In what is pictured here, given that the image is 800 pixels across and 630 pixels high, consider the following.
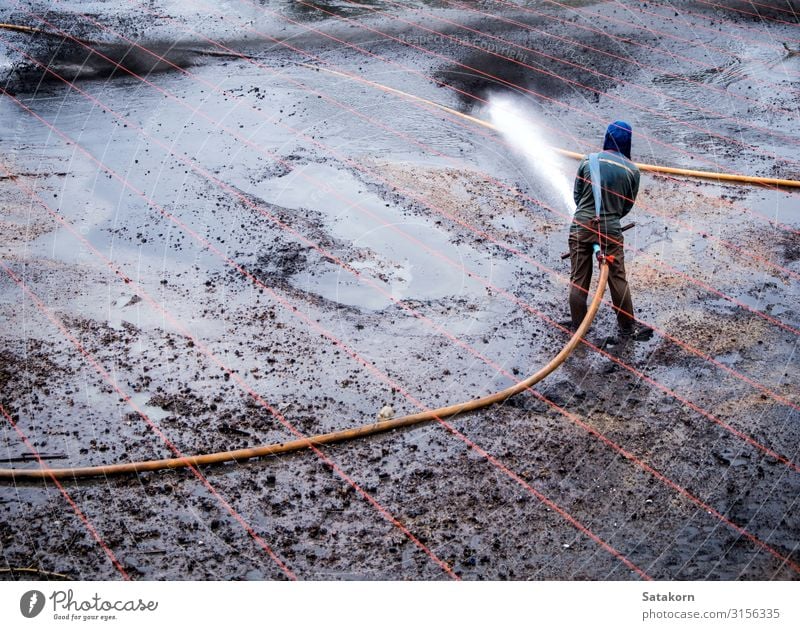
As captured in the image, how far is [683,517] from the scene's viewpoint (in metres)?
5.30

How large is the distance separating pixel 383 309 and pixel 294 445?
1936 mm

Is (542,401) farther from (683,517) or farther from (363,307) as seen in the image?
(363,307)

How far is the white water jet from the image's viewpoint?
9195 millimetres

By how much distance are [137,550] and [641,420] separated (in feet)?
11.4

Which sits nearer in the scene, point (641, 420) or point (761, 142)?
point (641, 420)

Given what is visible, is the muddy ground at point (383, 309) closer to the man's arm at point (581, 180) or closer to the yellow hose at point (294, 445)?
the yellow hose at point (294, 445)

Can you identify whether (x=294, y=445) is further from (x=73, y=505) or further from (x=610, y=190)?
(x=610, y=190)

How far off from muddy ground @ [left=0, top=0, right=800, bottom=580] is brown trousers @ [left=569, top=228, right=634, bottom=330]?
0.23 meters

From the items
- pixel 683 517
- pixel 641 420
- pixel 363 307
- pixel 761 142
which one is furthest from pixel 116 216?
pixel 761 142

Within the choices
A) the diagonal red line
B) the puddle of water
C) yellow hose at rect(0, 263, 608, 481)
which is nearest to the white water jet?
the puddle of water

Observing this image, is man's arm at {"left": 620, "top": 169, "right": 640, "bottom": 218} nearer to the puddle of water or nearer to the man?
the man

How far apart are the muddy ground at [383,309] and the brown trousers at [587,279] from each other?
0.75ft
